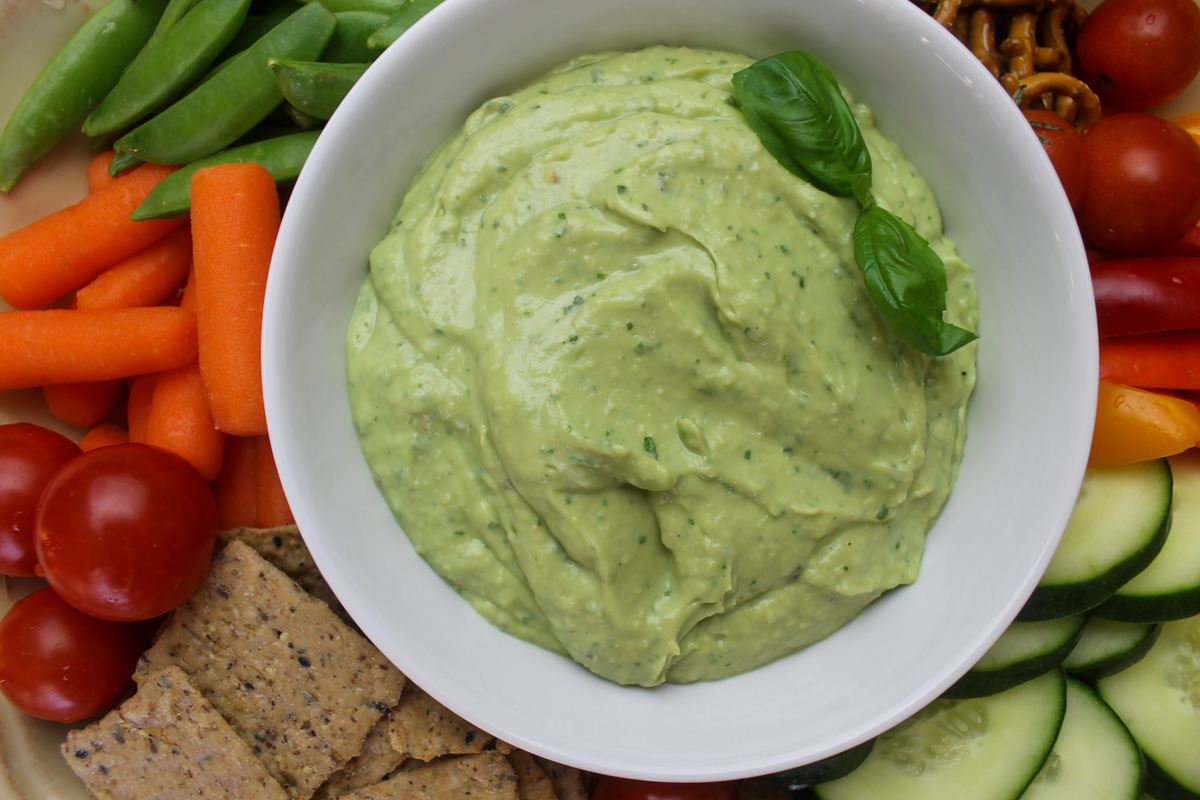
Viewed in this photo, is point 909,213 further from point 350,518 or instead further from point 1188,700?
point 1188,700

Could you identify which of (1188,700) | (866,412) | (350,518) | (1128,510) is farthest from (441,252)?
(1188,700)

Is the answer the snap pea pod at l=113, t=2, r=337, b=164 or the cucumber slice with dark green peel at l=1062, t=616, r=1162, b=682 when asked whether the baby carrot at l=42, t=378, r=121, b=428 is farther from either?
Answer: the cucumber slice with dark green peel at l=1062, t=616, r=1162, b=682

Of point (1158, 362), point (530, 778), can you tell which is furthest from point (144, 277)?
point (1158, 362)

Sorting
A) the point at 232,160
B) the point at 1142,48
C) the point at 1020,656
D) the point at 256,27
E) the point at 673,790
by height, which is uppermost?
the point at 1142,48

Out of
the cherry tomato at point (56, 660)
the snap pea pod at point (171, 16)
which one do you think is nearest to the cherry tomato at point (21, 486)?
the cherry tomato at point (56, 660)

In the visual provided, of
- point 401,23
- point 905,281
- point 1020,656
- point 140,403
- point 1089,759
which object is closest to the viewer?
point 905,281

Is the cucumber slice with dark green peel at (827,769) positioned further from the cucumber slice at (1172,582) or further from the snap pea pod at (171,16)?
the snap pea pod at (171,16)

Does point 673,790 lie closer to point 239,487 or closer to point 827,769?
point 827,769
